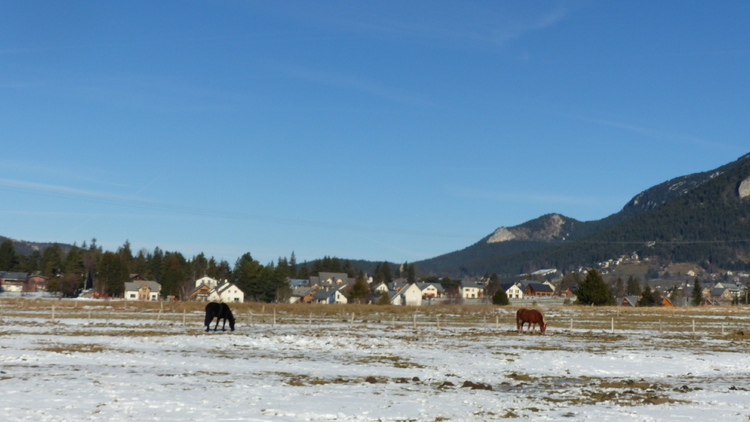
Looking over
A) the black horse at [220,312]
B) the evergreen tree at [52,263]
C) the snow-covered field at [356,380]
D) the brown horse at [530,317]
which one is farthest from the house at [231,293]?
the snow-covered field at [356,380]

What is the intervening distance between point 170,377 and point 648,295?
137m

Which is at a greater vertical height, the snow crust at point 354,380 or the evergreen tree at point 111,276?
the evergreen tree at point 111,276

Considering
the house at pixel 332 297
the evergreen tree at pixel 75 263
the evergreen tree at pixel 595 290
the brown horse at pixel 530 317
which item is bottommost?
the house at pixel 332 297

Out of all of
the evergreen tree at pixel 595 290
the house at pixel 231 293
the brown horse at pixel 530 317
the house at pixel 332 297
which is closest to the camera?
the brown horse at pixel 530 317

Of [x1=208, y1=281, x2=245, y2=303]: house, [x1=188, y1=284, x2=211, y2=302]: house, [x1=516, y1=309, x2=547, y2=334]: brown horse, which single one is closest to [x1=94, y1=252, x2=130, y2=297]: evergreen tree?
[x1=188, y1=284, x2=211, y2=302]: house

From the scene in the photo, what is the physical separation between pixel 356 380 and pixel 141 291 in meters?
155

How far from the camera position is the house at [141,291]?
162 metres

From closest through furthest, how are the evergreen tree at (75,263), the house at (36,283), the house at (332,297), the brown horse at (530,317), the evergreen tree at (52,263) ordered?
the brown horse at (530,317) < the evergreen tree at (75,263) < the house at (332,297) < the house at (36,283) < the evergreen tree at (52,263)

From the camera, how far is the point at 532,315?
4672 centimetres

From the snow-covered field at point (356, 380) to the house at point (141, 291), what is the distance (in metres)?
132

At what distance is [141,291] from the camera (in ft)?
538

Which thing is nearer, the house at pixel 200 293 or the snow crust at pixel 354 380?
the snow crust at pixel 354 380

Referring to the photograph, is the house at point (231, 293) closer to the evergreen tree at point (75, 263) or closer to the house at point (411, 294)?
the evergreen tree at point (75, 263)

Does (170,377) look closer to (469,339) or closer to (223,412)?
(223,412)
